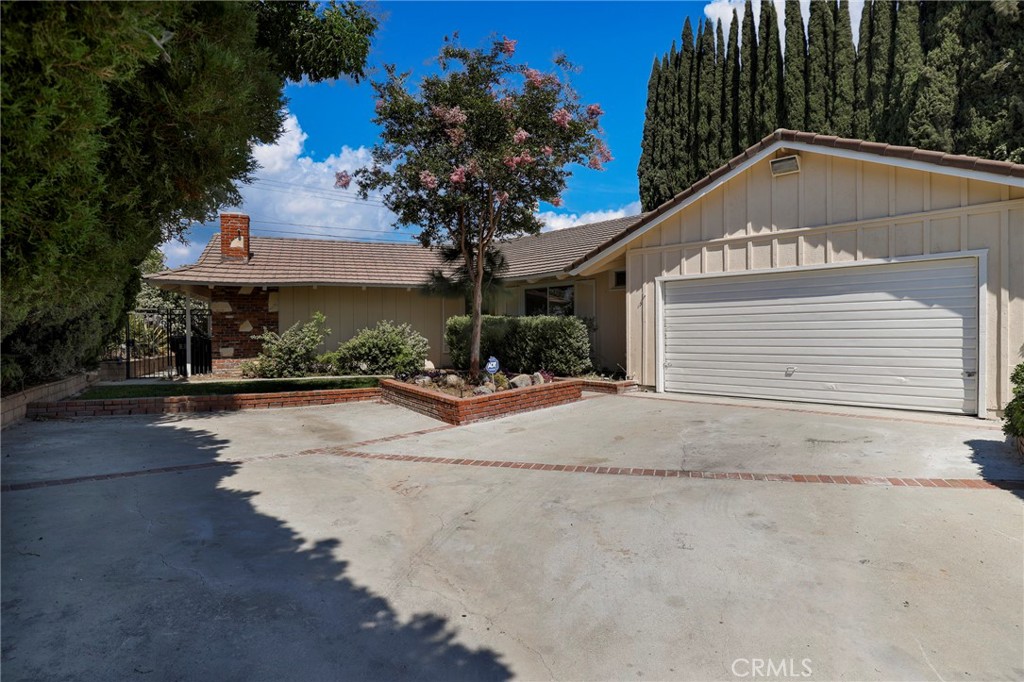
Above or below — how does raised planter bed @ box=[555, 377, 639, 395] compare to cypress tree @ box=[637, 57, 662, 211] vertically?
below

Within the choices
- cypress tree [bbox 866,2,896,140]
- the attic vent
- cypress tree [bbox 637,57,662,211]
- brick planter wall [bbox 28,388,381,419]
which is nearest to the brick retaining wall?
brick planter wall [bbox 28,388,381,419]

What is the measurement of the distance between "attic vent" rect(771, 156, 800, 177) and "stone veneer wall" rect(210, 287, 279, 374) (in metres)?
13.3

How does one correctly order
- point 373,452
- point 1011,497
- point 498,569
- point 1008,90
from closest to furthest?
point 498,569, point 1011,497, point 373,452, point 1008,90

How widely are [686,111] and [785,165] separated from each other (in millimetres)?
16976

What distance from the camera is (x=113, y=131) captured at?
331 centimetres

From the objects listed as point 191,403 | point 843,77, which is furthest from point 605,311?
point 843,77

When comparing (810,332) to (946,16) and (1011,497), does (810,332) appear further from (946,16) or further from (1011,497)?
(946,16)

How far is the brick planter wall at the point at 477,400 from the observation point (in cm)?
912

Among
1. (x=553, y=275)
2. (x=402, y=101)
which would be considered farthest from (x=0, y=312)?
(x=553, y=275)

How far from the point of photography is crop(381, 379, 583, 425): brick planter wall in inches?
359

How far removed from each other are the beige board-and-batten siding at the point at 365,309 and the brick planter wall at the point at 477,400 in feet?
17.0

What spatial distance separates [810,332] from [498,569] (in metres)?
8.16

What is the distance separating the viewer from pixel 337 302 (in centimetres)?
1644

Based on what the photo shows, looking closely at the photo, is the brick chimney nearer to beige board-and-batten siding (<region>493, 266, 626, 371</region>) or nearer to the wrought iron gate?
the wrought iron gate
